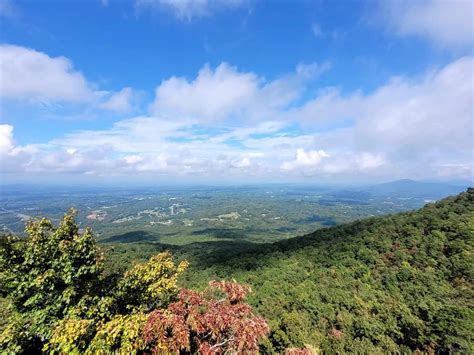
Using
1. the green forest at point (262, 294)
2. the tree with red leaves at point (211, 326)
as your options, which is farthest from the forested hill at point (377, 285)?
the tree with red leaves at point (211, 326)

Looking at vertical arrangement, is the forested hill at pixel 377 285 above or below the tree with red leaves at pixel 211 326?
below

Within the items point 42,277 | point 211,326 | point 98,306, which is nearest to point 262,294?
point 98,306

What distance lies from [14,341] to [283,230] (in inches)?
7882

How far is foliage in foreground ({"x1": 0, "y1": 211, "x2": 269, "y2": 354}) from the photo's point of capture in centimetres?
609

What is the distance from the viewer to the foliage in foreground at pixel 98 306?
20.0 feet

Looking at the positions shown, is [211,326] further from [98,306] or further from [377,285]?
[377,285]

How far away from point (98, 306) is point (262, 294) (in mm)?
35167

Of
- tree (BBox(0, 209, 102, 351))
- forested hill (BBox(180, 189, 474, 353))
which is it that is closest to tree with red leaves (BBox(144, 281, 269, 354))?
tree (BBox(0, 209, 102, 351))

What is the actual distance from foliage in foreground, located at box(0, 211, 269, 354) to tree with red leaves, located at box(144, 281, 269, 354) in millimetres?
21

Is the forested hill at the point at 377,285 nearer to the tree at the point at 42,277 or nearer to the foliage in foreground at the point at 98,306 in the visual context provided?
the foliage in foreground at the point at 98,306

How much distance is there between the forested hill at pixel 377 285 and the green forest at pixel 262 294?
0.17 m

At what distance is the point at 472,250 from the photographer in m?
39.0

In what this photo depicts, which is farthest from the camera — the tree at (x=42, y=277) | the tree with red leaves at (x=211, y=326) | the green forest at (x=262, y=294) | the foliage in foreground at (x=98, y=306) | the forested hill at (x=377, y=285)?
the forested hill at (x=377, y=285)

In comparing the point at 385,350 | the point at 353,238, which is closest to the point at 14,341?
the point at 385,350
